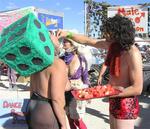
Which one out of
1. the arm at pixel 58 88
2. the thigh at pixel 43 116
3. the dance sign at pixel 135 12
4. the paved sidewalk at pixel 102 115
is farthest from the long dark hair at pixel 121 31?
the dance sign at pixel 135 12

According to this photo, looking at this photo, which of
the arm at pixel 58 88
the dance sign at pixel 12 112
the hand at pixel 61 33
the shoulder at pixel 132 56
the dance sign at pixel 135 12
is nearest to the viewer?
the arm at pixel 58 88

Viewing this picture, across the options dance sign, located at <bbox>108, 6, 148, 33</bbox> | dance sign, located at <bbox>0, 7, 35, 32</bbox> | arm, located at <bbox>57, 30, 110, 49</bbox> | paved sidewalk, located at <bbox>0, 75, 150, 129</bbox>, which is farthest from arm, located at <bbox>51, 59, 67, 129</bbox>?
dance sign, located at <bbox>108, 6, 148, 33</bbox>

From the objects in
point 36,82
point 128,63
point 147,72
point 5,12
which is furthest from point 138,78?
point 5,12

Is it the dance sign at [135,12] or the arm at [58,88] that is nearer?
the arm at [58,88]

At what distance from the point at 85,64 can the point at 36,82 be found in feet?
10.5

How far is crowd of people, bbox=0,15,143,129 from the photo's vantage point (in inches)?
113

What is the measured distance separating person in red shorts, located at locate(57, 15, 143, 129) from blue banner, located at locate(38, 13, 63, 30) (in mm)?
9879

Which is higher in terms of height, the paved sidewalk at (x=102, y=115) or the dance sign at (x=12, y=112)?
the dance sign at (x=12, y=112)

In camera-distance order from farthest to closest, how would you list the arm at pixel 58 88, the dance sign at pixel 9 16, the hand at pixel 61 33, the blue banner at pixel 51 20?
the dance sign at pixel 9 16
the blue banner at pixel 51 20
the hand at pixel 61 33
the arm at pixel 58 88

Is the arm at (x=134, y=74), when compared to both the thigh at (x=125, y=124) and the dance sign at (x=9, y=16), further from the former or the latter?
the dance sign at (x=9, y=16)

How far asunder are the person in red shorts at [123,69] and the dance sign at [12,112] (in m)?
3.58

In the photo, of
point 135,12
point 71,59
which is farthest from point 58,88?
point 135,12

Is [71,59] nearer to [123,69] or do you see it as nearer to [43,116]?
[123,69]

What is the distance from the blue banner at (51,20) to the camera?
43.7ft
